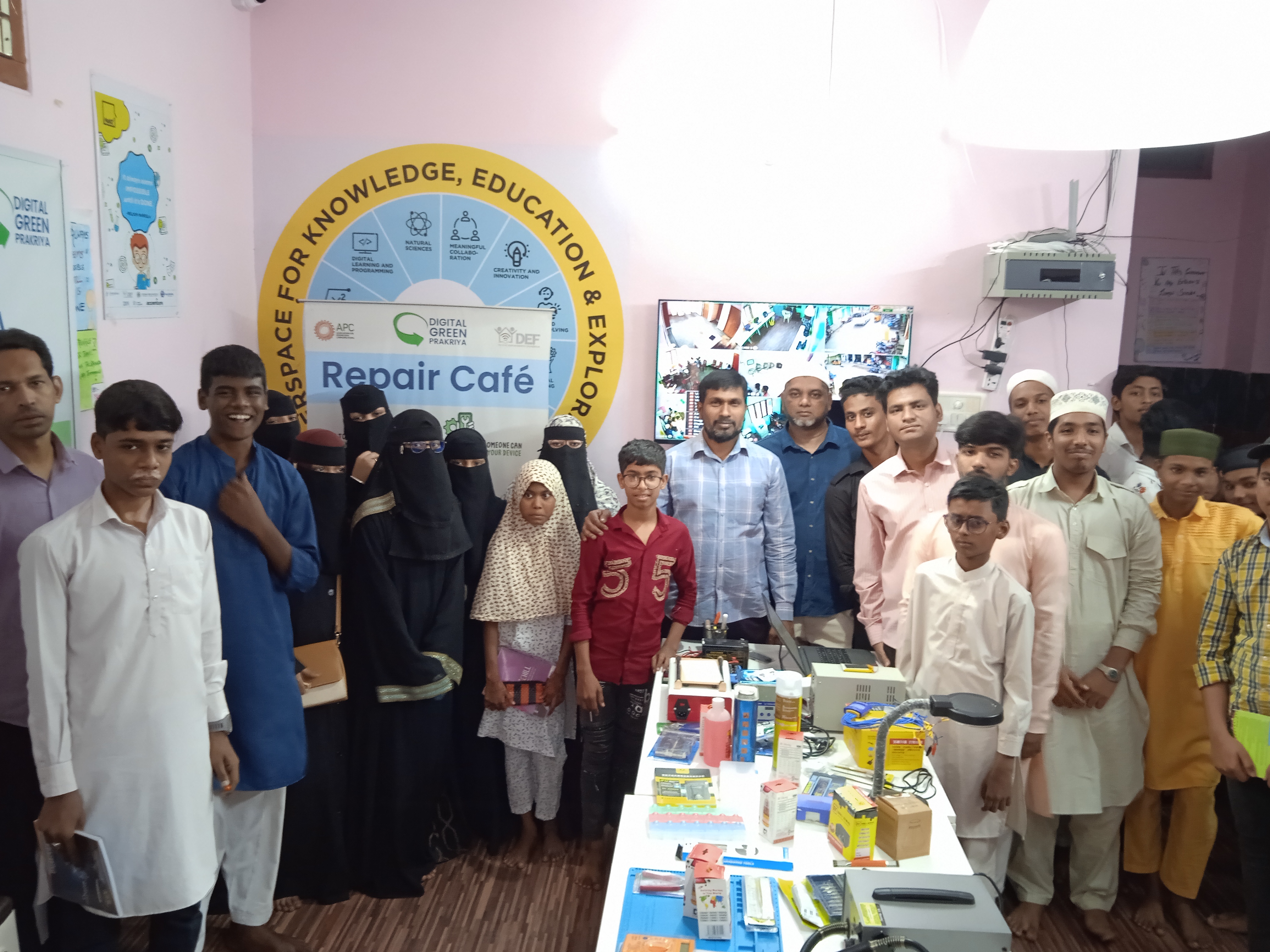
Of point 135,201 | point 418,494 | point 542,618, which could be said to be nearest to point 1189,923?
point 542,618

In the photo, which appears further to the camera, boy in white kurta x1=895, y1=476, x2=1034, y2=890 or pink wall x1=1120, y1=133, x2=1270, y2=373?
pink wall x1=1120, y1=133, x2=1270, y2=373

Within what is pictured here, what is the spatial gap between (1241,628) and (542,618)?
2.20 metres

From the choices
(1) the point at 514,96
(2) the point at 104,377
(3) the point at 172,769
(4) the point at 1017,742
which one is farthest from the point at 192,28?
(4) the point at 1017,742

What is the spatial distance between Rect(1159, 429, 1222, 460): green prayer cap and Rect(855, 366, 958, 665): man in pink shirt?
27.2 inches

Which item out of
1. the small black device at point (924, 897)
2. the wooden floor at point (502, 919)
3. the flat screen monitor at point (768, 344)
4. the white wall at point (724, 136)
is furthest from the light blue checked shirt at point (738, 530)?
the small black device at point (924, 897)

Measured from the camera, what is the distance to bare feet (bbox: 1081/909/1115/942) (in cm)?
284

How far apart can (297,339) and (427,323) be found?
70cm

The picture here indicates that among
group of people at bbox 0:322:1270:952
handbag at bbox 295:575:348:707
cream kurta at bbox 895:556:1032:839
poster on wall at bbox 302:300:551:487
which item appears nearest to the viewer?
group of people at bbox 0:322:1270:952

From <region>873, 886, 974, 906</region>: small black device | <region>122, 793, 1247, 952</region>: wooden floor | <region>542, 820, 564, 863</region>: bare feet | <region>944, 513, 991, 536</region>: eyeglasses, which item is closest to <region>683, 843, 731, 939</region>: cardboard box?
<region>873, 886, 974, 906</region>: small black device

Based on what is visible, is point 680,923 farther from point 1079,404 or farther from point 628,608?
point 1079,404

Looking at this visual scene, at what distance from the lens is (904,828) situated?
1841 millimetres

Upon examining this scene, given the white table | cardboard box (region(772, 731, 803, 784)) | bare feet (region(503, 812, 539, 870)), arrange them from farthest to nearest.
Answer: bare feet (region(503, 812, 539, 870)) < cardboard box (region(772, 731, 803, 784)) < the white table

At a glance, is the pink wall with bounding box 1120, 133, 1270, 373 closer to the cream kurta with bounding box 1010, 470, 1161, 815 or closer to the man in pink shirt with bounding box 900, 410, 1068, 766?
the cream kurta with bounding box 1010, 470, 1161, 815

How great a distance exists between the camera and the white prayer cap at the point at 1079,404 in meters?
2.79
